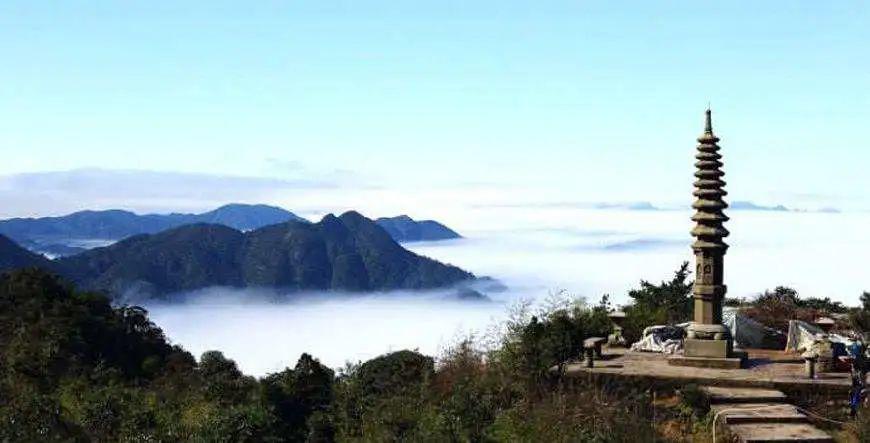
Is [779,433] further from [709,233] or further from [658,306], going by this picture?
[658,306]

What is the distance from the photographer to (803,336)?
27.0m

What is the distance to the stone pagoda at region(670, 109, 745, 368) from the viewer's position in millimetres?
24203

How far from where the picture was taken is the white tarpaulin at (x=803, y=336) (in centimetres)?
2639

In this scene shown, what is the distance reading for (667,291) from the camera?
120ft

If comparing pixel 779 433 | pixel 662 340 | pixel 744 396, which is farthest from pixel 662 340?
pixel 779 433

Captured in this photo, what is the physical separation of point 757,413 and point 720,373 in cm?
338

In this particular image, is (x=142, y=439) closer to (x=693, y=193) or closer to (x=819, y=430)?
(x=819, y=430)

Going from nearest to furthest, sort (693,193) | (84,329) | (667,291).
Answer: (693,193) < (667,291) < (84,329)

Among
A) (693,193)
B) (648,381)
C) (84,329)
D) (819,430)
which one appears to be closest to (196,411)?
(648,381)

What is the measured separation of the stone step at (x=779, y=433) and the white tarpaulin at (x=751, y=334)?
933cm

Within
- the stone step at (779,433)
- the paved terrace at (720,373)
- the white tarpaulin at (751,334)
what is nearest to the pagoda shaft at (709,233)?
the paved terrace at (720,373)

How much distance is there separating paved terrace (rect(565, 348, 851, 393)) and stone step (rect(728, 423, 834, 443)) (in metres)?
2.53

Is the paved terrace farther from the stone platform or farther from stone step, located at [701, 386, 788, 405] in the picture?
stone step, located at [701, 386, 788, 405]

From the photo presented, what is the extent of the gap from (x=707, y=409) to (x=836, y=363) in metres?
5.71
